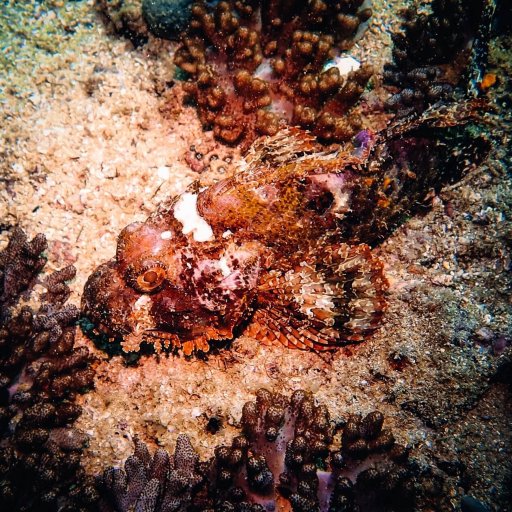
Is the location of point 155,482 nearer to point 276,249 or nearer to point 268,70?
point 276,249

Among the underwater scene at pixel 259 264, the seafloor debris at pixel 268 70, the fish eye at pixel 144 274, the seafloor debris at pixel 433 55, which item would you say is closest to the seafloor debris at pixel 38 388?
the underwater scene at pixel 259 264

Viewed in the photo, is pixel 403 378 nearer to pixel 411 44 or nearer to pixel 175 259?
pixel 175 259

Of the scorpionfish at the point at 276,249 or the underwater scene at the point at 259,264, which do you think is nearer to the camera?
the underwater scene at the point at 259,264

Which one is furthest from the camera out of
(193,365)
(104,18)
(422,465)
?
(104,18)

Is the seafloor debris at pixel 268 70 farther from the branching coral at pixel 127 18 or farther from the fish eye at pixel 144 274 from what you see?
the fish eye at pixel 144 274

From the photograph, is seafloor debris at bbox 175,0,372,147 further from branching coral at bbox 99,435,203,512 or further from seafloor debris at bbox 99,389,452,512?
branching coral at bbox 99,435,203,512

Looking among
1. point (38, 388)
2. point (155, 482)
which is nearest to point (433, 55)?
point (155, 482)

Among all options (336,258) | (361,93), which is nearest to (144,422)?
(336,258)
